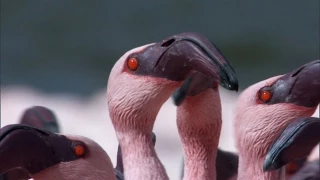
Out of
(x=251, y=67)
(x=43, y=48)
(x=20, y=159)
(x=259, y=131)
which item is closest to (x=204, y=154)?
(x=259, y=131)

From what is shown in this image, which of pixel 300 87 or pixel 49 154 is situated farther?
pixel 300 87

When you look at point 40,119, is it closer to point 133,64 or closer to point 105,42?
point 133,64

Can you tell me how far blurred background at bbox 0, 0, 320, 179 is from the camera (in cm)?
320

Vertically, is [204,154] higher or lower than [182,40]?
lower

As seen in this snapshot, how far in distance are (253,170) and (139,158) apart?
208mm

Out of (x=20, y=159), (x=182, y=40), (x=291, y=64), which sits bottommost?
(x=291, y=64)

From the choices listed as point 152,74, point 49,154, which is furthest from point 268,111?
point 49,154

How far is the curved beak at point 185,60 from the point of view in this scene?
1.67 meters

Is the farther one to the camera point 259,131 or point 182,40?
point 259,131

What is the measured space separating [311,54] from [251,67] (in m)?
0.19

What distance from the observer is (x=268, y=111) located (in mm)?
1854

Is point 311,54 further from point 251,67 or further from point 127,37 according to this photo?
point 127,37

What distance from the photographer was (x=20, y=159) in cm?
154

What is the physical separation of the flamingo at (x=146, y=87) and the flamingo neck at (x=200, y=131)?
0.09 m
